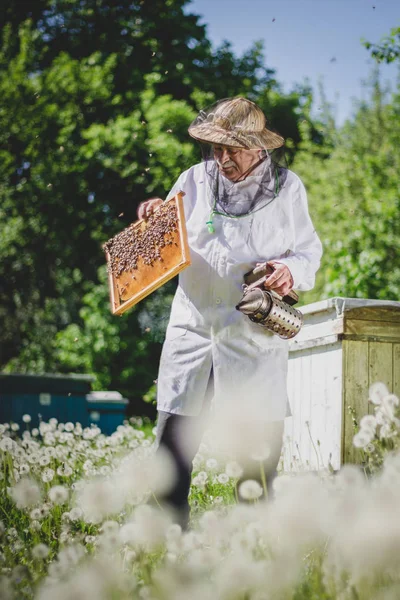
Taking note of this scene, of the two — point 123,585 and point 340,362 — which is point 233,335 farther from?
point 340,362

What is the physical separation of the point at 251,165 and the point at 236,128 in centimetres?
17

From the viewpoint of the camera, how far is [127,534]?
2.10 meters

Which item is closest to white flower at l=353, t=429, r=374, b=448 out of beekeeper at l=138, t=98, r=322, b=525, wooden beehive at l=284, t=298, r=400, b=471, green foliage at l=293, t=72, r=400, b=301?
beekeeper at l=138, t=98, r=322, b=525

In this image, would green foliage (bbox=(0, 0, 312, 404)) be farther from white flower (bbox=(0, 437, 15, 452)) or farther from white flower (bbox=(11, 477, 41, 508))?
white flower (bbox=(11, 477, 41, 508))

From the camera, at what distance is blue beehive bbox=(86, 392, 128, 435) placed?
28.2 feet

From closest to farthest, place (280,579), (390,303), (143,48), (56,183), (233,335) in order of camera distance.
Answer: (280,579)
(233,335)
(390,303)
(56,183)
(143,48)

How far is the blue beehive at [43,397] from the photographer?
8.14 m

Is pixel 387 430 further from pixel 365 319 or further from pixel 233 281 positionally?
pixel 365 319

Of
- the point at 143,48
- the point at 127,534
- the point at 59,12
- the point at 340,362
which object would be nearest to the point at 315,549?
the point at 127,534

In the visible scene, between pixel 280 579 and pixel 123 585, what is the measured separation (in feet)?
1.18

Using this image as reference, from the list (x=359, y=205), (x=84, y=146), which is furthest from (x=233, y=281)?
(x=84, y=146)

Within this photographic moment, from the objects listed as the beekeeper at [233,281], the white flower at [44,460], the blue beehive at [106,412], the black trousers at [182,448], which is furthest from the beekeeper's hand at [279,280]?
the blue beehive at [106,412]

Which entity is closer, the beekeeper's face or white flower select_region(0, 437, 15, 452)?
the beekeeper's face

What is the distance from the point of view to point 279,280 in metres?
3.07
